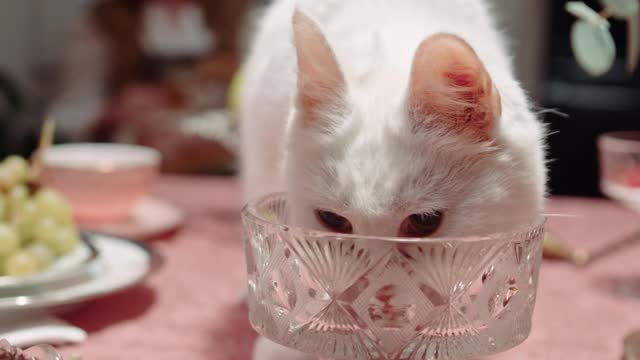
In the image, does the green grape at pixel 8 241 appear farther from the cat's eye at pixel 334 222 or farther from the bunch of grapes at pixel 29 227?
the cat's eye at pixel 334 222

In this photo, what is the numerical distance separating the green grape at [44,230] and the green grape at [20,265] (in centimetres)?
4

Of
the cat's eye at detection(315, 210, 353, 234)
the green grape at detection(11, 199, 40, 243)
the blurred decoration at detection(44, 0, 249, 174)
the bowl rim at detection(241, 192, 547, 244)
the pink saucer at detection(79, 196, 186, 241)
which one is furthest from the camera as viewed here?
the blurred decoration at detection(44, 0, 249, 174)

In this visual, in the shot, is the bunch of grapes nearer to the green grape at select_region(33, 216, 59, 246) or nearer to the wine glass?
the green grape at select_region(33, 216, 59, 246)

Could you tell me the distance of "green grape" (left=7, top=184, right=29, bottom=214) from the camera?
93cm

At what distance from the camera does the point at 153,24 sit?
2609 mm

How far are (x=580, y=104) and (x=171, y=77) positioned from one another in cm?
127

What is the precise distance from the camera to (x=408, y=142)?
671mm

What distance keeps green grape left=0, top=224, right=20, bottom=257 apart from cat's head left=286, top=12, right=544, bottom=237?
0.33m

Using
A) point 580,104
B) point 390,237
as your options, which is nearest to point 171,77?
point 580,104

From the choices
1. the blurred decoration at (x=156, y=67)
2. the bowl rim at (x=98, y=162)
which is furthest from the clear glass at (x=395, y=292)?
the blurred decoration at (x=156, y=67)

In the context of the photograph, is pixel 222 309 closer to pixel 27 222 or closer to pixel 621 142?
pixel 27 222

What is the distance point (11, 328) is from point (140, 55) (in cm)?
196

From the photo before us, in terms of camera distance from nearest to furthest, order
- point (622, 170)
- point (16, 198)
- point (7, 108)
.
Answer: point (16, 198) < point (622, 170) < point (7, 108)

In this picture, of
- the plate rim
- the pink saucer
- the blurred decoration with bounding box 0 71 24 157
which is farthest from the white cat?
the blurred decoration with bounding box 0 71 24 157
